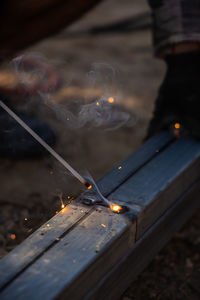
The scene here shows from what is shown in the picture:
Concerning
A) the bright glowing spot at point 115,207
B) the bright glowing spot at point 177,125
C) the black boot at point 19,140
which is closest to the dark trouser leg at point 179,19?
the bright glowing spot at point 177,125

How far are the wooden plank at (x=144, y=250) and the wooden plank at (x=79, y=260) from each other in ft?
0.18

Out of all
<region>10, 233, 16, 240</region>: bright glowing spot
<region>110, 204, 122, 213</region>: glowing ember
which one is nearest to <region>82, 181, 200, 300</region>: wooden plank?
<region>110, 204, 122, 213</region>: glowing ember

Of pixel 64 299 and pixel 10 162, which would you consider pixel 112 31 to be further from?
pixel 64 299

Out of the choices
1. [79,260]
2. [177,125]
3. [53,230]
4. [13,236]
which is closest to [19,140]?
[13,236]

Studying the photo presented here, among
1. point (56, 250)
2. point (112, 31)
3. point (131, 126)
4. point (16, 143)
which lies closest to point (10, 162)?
point (16, 143)

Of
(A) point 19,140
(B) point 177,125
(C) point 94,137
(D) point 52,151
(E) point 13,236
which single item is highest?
(D) point 52,151

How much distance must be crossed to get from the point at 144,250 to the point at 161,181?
0.37 metres

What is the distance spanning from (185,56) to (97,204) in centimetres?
131

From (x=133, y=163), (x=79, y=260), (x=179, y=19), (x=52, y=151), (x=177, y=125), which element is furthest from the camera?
(x=177, y=125)

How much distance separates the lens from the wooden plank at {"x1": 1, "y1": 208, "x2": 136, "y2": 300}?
1.12 m

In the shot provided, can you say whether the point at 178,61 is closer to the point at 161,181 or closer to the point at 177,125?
the point at 177,125

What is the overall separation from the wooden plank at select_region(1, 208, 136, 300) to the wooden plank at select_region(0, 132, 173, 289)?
27 mm

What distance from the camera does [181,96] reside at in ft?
7.67

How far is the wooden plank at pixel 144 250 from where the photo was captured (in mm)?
1414
